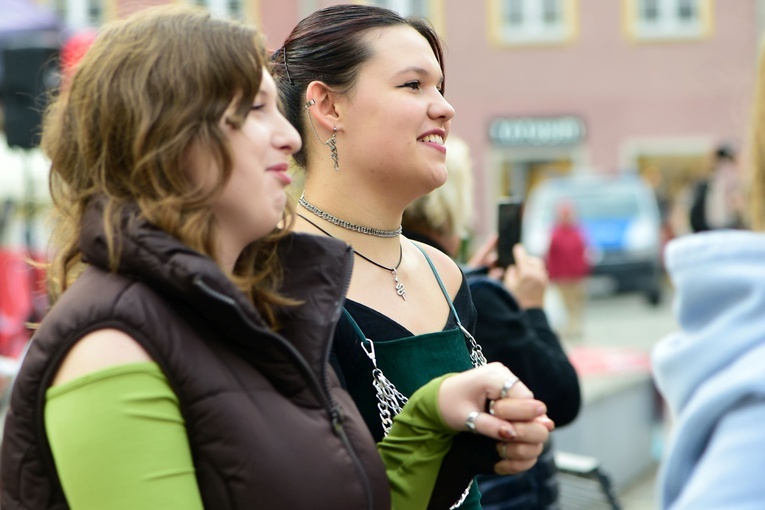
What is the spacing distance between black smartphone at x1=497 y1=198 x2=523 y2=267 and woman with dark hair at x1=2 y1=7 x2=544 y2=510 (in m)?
1.75

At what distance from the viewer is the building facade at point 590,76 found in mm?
27703

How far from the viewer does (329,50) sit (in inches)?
92.4

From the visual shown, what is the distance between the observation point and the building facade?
90.9ft

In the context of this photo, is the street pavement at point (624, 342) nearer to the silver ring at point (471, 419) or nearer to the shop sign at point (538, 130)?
the silver ring at point (471, 419)

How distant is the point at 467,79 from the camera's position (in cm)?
2788

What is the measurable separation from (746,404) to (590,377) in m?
6.16

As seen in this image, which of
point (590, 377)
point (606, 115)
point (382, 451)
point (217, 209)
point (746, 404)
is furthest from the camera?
point (606, 115)

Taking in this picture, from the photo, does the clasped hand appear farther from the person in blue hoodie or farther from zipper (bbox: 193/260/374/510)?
the person in blue hoodie

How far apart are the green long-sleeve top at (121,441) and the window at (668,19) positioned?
1076 inches

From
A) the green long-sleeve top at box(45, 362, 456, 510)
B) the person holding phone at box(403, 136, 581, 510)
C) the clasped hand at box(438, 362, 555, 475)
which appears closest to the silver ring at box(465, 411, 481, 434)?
A: the clasped hand at box(438, 362, 555, 475)

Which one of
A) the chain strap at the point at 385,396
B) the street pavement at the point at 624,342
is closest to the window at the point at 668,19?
the street pavement at the point at 624,342

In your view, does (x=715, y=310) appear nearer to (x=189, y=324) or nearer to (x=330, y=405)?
(x=330, y=405)

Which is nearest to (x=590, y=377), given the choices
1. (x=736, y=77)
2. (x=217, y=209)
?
(x=217, y=209)

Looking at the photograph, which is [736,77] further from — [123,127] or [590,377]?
[123,127]
